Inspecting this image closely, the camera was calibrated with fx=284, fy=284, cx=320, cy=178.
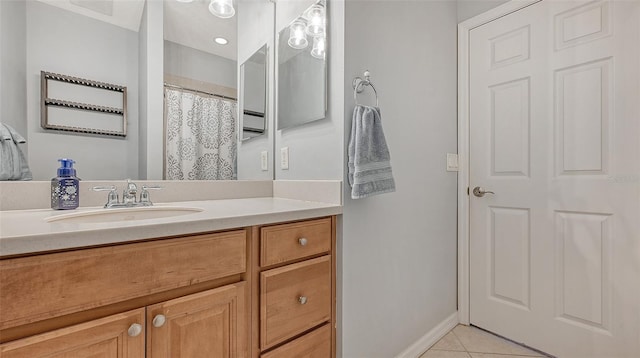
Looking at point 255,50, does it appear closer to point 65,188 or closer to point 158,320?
point 65,188

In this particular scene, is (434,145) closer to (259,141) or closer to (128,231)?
(259,141)

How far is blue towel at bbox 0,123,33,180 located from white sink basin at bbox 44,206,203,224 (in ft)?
0.93

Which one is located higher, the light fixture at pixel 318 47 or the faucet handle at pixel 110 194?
the light fixture at pixel 318 47

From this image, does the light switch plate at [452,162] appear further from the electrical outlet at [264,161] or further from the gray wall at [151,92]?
the gray wall at [151,92]

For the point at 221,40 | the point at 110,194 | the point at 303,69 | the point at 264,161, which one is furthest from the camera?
the point at 264,161

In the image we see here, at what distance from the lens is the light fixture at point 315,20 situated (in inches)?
50.8

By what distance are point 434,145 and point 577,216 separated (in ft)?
2.55

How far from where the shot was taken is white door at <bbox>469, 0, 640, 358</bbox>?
51.9 inches

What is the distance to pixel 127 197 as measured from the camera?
117 centimetres

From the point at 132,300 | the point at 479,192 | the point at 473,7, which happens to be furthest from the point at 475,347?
the point at 473,7

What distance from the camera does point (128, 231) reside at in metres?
0.68

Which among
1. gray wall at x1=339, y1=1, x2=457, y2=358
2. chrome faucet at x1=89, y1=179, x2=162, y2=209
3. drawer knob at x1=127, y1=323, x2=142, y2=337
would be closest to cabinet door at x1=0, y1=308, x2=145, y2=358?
drawer knob at x1=127, y1=323, x2=142, y2=337

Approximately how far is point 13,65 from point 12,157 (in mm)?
337

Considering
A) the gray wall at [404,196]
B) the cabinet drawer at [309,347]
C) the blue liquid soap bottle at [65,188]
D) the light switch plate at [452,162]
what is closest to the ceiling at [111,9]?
the blue liquid soap bottle at [65,188]
